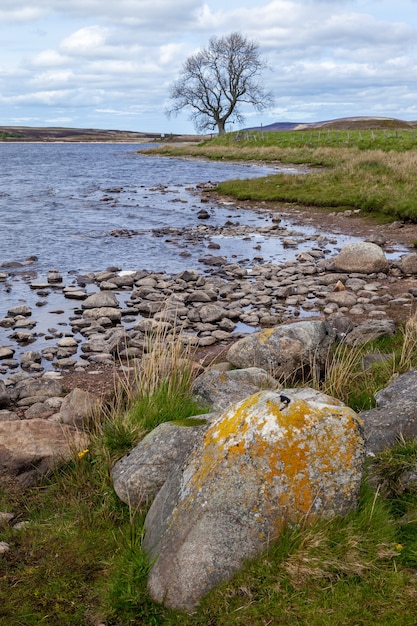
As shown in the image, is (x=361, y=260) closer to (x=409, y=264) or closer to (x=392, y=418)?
(x=409, y=264)

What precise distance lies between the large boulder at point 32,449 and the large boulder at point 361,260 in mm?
12354

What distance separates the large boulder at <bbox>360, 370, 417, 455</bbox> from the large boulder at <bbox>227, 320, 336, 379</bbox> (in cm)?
229

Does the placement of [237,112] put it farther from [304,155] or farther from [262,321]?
[262,321]

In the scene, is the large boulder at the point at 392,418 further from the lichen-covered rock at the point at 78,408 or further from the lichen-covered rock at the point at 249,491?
the lichen-covered rock at the point at 78,408

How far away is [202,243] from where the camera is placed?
914 inches

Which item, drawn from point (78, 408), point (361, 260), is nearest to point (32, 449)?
point (78, 408)

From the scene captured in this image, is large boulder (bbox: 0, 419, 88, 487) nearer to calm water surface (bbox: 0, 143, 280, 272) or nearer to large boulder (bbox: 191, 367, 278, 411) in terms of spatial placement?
large boulder (bbox: 191, 367, 278, 411)

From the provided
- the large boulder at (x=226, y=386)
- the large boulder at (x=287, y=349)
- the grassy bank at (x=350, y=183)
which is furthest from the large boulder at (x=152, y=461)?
the grassy bank at (x=350, y=183)

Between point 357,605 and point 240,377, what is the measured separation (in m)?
4.23

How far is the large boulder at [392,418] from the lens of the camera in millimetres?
5789

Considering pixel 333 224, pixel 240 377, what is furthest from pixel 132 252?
pixel 240 377

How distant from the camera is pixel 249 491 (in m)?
4.50

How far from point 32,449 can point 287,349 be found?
13.9 feet

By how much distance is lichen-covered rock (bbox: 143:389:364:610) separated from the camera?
4.34 meters
